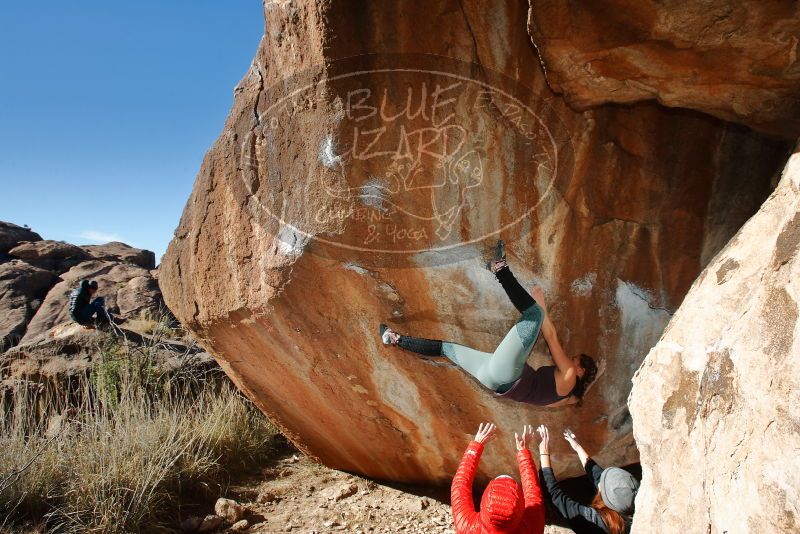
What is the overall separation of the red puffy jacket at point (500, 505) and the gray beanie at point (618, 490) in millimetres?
252

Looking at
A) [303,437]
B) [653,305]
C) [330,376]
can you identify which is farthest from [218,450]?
Answer: [653,305]

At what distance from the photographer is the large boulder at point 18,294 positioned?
643 cm

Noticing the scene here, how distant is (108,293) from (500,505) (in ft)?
24.2

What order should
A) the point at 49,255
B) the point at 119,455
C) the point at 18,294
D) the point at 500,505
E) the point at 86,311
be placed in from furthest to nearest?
the point at 49,255, the point at 18,294, the point at 86,311, the point at 119,455, the point at 500,505

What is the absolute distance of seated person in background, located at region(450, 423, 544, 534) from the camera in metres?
1.84

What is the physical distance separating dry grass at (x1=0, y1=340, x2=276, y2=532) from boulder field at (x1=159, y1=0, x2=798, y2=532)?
3.19 ft

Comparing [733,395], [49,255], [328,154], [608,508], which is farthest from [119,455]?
[49,255]

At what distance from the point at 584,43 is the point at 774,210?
921 mm

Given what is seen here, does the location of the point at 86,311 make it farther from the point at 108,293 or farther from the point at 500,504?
the point at 500,504

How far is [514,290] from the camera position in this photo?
8.61ft

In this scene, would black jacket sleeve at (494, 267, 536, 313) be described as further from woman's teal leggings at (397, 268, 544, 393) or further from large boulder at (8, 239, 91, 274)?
large boulder at (8, 239, 91, 274)

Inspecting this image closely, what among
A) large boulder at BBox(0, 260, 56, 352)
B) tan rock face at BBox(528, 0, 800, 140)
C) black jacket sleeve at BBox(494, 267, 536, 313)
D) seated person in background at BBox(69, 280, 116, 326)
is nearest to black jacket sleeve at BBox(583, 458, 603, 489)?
black jacket sleeve at BBox(494, 267, 536, 313)

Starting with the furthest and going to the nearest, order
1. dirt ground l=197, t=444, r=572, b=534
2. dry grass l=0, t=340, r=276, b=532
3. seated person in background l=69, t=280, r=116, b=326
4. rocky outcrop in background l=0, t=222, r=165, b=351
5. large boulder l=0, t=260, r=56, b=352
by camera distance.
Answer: rocky outcrop in background l=0, t=222, r=165, b=351, large boulder l=0, t=260, r=56, b=352, seated person in background l=69, t=280, r=116, b=326, dirt ground l=197, t=444, r=572, b=534, dry grass l=0, t=340, r=276, b=532

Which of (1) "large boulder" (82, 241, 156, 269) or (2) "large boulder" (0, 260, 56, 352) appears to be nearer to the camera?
(2) "large boulder" (0, 260, 56, 352)
